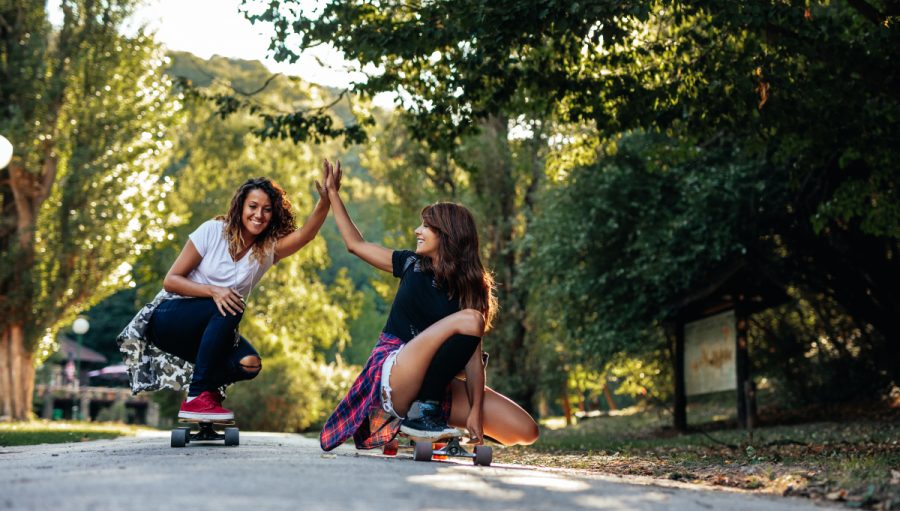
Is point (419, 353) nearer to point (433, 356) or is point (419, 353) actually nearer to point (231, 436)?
point (433, 356)

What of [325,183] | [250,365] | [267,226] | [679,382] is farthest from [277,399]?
[325,183]

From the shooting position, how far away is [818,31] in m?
11.2

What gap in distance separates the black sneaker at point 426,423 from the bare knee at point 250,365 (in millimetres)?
1402

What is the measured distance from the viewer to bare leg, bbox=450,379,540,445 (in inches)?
284

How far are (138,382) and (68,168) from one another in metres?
17.9

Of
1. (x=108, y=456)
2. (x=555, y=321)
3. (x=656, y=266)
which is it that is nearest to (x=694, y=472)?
(x=108, y=456)

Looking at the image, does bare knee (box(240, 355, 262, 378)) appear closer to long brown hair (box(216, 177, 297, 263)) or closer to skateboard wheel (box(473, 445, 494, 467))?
long brown hair (box(216, 177, 297, 263))

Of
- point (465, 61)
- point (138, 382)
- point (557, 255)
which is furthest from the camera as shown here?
point (557, 255)

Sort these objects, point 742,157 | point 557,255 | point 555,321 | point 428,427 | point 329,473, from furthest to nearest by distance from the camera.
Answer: point 555,321 < point 557,255 < point 742,157 < point 428,427 < point 329,473

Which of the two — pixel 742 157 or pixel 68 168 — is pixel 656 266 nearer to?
pixel 742 157

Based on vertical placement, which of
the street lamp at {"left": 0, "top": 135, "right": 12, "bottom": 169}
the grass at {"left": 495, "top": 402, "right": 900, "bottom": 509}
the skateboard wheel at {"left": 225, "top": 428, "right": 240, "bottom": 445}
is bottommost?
the grass at {"left": 495, "top": 402, "right": 900, "bottom": 509}

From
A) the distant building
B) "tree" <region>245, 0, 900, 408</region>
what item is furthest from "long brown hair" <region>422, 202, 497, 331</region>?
the distant building

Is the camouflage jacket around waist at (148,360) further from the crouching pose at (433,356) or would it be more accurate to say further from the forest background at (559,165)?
the forest background at (559,165)

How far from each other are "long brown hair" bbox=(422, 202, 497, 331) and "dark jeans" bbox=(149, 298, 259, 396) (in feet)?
5.06
